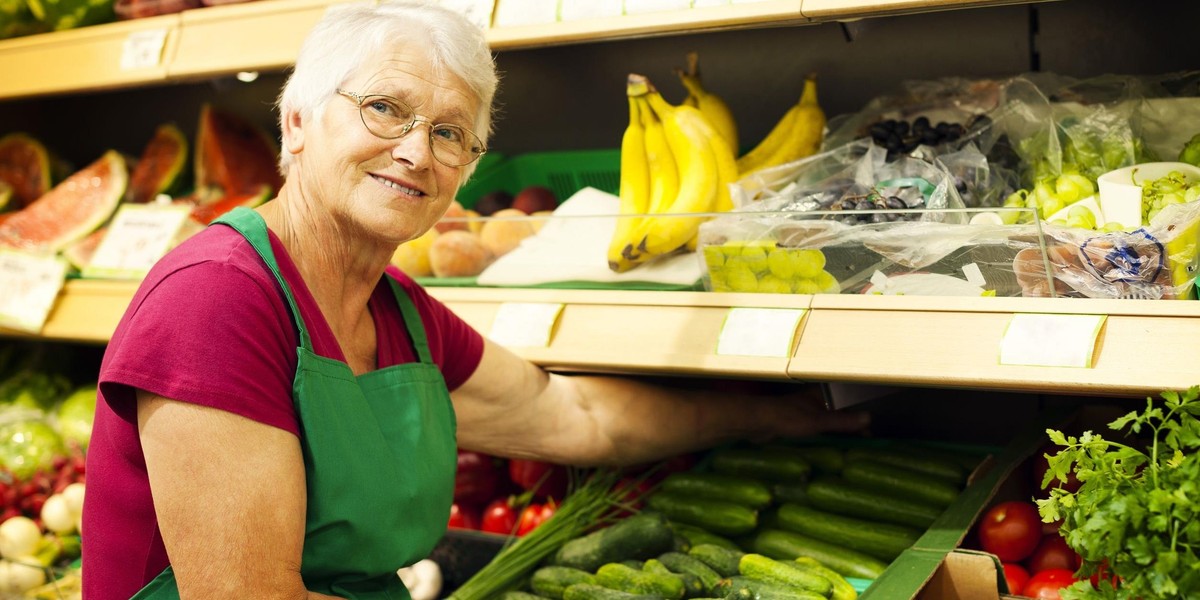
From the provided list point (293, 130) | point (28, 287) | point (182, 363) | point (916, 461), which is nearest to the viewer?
point (182, 363)

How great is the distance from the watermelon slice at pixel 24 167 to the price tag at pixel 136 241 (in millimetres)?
688

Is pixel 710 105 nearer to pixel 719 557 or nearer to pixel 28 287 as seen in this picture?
pixel 719 557

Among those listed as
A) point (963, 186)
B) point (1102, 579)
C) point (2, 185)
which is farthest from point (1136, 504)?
point (2, 185)

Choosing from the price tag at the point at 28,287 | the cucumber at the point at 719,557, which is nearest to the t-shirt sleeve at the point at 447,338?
the cucumber at the point at 719,557

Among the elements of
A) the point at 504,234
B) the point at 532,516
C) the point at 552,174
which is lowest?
the point at 532,516

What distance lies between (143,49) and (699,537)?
63.0 inches

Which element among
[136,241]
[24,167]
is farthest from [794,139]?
[24,167]

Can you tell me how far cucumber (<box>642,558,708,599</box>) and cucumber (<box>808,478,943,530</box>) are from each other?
0.35 m

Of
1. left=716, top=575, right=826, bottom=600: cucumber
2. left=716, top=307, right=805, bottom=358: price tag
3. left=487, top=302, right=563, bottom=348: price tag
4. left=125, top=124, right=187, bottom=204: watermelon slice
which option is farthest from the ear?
left=125, top=124, right=187, bottom=204: watermelon slice

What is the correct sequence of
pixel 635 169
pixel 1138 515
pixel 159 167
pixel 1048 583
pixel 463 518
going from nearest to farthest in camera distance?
1. pixel 1138 515
2. pixel 1048 583
3. pixel 635 169
4. pixel 463 518
5. pixel 159 167

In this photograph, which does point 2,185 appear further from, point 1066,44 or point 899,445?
point 1066,44

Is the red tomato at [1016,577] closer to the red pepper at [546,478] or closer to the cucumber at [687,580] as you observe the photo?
the cucumber at [687,580]

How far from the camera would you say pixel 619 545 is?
1.88 metres

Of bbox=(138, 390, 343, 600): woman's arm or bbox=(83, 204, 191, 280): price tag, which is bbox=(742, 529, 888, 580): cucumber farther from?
bbox=(83, 204, 191, 280): price tag
